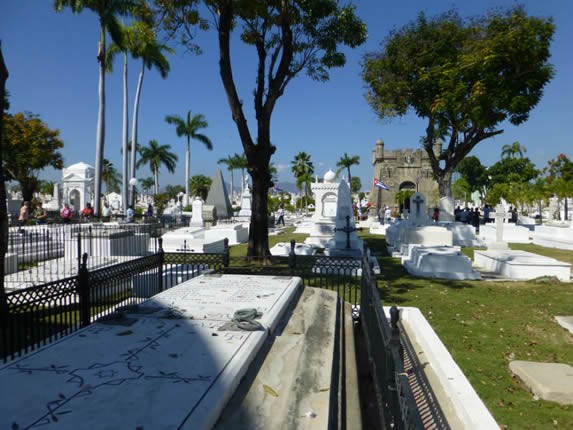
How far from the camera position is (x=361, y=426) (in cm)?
303

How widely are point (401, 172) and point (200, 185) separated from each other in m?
32.1

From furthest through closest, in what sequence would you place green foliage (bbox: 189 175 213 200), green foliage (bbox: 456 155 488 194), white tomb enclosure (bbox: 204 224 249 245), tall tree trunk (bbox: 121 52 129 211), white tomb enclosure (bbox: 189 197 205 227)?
green foliage (bbox: 456 155 488 194), green foliage (bbox: 189 175 213 200), tall tree trunk (bbox: 121 52 129 211), white tomb enclosure (bbox: 189 197 205 227), white tomb enclosure (bbox: 204 224 249 245)

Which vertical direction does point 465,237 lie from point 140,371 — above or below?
below

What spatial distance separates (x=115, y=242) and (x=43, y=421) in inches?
357

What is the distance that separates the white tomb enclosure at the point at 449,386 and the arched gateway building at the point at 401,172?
57011 mm

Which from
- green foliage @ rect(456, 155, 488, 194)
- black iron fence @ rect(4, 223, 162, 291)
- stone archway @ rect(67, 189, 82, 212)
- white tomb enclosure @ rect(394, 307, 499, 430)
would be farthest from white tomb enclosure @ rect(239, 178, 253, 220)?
green foliage @ rect(456, 155, 488, 194)

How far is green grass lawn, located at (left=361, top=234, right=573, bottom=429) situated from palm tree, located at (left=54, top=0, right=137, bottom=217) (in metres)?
18.9

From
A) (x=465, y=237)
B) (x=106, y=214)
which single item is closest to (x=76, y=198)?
(x=106, y=214)

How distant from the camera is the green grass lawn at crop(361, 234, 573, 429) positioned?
380 cm

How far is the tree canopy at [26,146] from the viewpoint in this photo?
997 inches

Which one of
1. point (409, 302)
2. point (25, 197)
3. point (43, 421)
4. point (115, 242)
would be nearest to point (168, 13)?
point (115, 242)

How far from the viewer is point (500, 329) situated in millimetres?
6148

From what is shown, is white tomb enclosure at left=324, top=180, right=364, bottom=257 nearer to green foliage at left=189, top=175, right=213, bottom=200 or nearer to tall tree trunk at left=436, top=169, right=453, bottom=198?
tall tree trunk at left=436, top=169, right=453, bottom=198

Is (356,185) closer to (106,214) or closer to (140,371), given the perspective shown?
(106,214)
